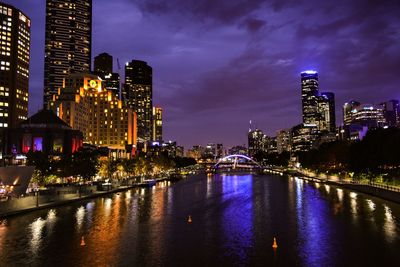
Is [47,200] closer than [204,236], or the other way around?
[204,236]

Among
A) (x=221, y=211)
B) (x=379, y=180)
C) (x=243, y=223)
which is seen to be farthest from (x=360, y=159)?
(x=243, y=223)

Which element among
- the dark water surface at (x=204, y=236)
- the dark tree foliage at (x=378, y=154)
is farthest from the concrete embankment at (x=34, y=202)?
the dark tree foliage at (x=378, y=154)

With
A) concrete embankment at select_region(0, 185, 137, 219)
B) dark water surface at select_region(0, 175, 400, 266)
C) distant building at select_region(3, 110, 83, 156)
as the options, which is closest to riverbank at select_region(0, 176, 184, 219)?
concrete embankment at select_region(0, 185, 137, 219)

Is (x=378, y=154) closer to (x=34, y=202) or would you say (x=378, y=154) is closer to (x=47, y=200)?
(x=47, y=200)

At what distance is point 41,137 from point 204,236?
385 feet

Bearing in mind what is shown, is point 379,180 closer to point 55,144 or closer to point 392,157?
point 392,157

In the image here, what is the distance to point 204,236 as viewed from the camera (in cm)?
4309

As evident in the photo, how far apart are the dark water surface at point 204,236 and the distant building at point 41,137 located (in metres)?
85.7

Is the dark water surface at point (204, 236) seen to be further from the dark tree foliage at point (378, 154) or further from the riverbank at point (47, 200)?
the dark tree foliage at point (378, 154)

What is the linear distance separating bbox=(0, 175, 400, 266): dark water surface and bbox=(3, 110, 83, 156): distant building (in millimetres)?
85722

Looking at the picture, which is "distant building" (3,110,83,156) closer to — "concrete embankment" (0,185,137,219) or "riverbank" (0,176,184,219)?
"riverbank" (0,176,184,219)

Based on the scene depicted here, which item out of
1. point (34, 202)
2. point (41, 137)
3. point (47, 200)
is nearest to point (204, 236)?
point (34, 202)

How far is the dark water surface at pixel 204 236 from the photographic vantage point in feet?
107

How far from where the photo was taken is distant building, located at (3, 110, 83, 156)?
476 ft
